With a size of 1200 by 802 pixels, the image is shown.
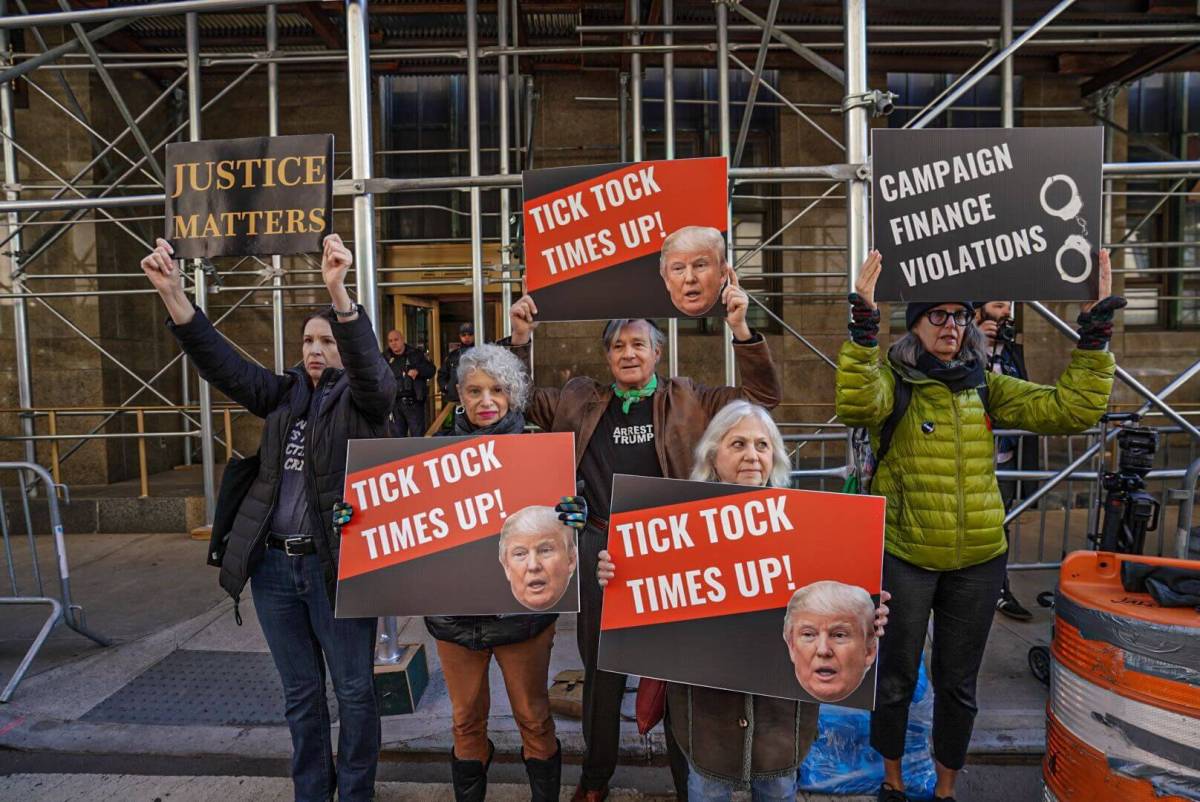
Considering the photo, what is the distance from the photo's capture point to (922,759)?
9.25 feet

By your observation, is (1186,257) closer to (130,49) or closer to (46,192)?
(130,49)

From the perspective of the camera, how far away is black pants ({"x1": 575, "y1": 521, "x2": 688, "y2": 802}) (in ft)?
8.46

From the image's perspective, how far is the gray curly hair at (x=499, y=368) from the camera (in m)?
2.48

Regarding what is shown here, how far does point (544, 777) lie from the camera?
2559mm

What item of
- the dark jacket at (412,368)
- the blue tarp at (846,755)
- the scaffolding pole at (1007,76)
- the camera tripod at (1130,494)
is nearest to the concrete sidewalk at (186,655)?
the blue tarp at (846,755)

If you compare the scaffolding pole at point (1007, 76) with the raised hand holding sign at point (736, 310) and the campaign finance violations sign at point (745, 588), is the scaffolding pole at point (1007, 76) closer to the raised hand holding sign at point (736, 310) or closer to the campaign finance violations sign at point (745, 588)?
the raised hand holding sign at point (736, 310)

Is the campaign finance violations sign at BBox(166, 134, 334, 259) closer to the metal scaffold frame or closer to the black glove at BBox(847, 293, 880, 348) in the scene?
the metal scaffold frame

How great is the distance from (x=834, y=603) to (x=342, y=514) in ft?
5.41

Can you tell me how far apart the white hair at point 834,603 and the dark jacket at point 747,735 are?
0.88 ft

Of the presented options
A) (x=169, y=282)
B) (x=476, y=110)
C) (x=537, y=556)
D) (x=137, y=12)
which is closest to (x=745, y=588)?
(x=537, y=556)

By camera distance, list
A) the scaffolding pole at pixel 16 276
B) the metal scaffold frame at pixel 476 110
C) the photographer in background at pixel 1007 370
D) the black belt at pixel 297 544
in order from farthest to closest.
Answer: the scaffolding pole at pixel 16 276 → the photographer in background at pixel 1007 370 → the metal scaffold frame at pixel 476 110 → the black belt at pixel 297 544

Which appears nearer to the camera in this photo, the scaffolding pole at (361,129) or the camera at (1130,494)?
the camera at (1130,494)

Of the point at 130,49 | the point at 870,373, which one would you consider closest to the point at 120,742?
the point at 870,373

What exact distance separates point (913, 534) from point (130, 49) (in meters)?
9.70
